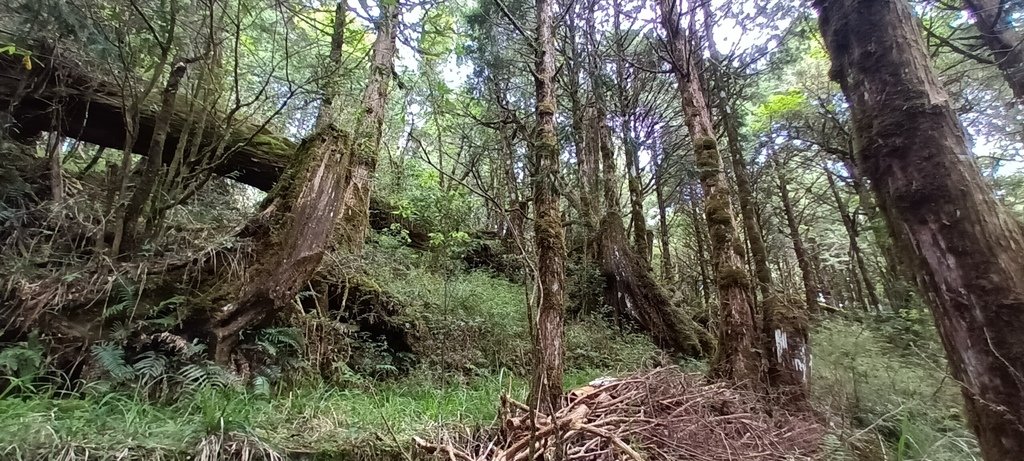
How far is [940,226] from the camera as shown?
1.88 meters

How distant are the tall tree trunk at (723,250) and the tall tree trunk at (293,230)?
4.39 metres

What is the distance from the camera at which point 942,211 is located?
1880 mm

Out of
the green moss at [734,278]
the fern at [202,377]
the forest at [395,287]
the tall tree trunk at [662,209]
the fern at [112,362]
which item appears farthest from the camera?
the tall tree trunk at [662,209]

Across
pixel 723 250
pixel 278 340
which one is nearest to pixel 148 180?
pixel 278 340

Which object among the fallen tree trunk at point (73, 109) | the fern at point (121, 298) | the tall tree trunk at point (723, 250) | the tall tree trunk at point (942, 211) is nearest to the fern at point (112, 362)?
the fern at point (121, 298)

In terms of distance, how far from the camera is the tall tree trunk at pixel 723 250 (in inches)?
206

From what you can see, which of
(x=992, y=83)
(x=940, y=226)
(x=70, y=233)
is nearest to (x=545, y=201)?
(x=940, y=226)

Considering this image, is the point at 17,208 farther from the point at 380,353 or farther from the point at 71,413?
the point at 380,353

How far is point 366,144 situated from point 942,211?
6.00 meters

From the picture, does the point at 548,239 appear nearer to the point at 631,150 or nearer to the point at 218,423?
the point at 218,423

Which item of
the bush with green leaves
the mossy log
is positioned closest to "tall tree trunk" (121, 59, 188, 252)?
the bush with green leaves

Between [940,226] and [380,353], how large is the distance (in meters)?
5.43

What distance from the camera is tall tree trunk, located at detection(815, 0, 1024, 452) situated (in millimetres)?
1706

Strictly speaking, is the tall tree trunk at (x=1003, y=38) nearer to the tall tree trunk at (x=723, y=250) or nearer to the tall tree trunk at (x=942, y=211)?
the tall tree trunk at (x=723, y=250)
